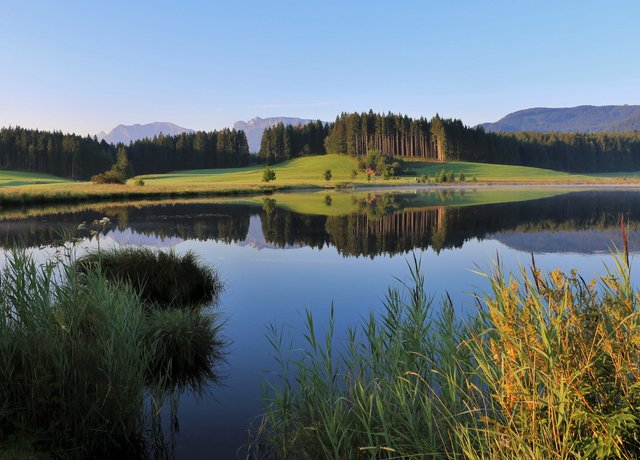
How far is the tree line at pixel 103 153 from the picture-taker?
15025cm

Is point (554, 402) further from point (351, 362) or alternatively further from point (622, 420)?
point (351, 362)

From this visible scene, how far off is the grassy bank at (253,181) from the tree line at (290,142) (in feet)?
30.7

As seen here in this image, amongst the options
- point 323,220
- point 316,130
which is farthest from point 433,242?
point 316,130

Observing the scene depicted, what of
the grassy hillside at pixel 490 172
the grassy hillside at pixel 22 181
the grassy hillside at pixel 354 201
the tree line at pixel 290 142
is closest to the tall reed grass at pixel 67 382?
the grassy hillside at pixel 354 201

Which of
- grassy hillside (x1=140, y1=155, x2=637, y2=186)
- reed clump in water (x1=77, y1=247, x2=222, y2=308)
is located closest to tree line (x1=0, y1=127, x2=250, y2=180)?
grassy hillside (x1=140, y1=155, x2=637, y2=186)

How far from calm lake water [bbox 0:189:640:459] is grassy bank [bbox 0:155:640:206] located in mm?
17105

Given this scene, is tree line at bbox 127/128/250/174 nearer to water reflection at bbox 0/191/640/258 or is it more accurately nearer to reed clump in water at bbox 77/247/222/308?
water reflection at bbox 0/191/640/258

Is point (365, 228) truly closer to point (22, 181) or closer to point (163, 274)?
point (163, 274)

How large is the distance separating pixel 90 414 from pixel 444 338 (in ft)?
15.4

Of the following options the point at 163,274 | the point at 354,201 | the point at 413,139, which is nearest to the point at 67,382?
the point at 163,274

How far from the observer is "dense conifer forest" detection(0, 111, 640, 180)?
151500 mm

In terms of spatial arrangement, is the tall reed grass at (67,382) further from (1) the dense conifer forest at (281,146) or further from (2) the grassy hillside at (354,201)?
(1) the dense conifer forest at (281,146)

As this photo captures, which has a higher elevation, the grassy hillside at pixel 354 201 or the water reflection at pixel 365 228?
the grassy hillside at pixel 354 201

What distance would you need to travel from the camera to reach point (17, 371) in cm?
679
